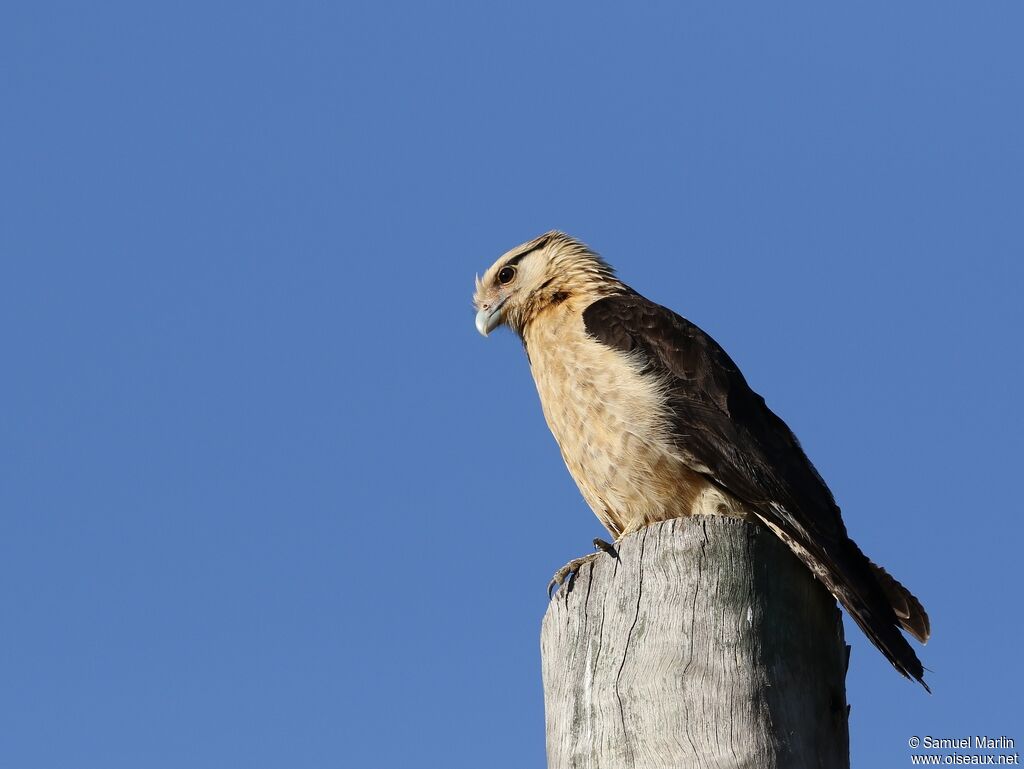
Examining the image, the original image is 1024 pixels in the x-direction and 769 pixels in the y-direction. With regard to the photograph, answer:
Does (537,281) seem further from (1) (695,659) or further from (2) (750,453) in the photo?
(1) (695,659)

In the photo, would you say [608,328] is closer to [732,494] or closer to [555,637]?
[732,494]

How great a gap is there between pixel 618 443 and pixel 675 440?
259mm

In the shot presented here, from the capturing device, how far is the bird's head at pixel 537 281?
6.67m

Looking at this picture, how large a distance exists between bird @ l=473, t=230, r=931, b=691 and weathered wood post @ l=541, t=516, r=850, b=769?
0.75 meters

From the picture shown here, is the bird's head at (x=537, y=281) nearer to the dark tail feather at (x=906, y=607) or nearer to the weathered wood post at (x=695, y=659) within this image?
the dark tail feather at (x=906, y=607)

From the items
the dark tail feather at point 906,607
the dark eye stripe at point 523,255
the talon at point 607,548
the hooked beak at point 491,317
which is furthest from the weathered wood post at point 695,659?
the dark eye stripe at point 523,255

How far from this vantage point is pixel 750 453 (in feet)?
16.7

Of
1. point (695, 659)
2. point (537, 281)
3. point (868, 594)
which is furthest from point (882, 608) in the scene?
point (537, 281)

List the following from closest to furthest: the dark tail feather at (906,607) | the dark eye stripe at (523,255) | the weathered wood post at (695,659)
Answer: the weathered wood post at (695,659) < the dark tail feather at (906,607) < the dark eye stripe at (523,255)

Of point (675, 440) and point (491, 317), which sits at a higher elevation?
point (491, 317)

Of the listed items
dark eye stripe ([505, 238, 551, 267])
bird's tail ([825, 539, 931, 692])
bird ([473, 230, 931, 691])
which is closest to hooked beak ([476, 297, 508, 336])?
dark eye stripe ([505, 238, 551, 267])

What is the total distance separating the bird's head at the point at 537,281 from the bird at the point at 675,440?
48cm

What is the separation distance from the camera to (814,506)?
4.96 metres

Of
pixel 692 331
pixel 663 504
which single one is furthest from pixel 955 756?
pixel 692 331
